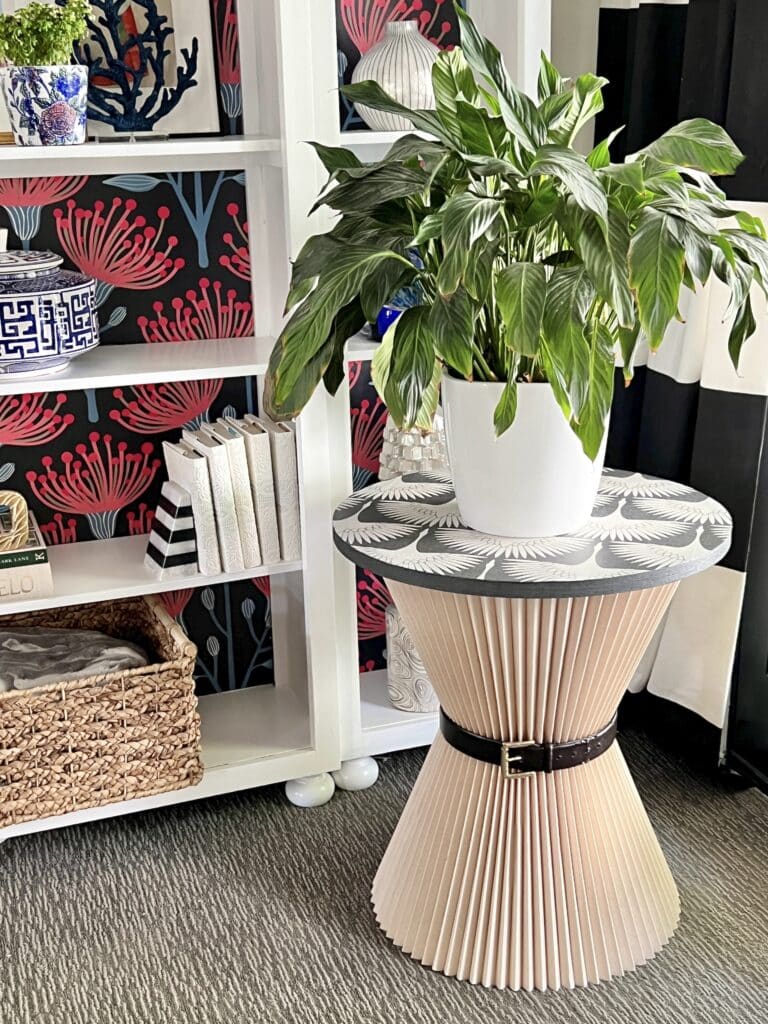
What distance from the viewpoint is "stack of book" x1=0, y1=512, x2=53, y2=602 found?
2.14 meters

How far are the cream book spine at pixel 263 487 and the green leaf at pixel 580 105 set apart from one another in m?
0.80

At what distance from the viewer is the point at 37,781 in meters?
2.15

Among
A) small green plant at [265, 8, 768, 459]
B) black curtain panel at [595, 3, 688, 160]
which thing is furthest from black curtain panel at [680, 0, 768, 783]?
small green plant at [265, 8, 768, 459]

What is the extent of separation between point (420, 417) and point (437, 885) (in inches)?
28.7

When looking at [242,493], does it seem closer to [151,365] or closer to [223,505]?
[223,505]

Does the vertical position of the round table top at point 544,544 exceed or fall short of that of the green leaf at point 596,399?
it falls short

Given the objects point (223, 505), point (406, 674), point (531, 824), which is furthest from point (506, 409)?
point (406, 674)

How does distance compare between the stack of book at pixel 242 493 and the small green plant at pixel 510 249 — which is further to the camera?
the stack of book at pixel 242 493

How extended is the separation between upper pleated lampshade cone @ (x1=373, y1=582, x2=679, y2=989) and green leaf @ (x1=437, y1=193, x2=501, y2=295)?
1.59 ft

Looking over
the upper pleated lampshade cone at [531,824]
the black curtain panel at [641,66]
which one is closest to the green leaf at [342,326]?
the upper pleated lampshade cone at [531,824]

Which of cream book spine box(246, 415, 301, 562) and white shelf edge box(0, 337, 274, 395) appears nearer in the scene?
white shelf edge box(0, 337, 274, 395)

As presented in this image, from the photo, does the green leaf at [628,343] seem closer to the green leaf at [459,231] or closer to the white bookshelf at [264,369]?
the green leaf at [459,231]

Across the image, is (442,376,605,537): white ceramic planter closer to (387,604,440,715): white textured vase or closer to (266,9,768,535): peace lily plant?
(266,9,768,535): peace lily plant

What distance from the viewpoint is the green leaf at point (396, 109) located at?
1.68 m
